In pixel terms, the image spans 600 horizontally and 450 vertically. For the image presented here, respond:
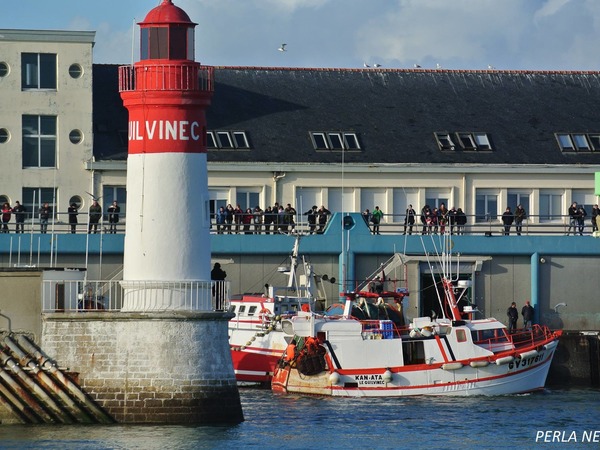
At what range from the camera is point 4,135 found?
191 feet

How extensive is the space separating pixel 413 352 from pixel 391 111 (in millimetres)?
19334

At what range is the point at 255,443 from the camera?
33.5 m

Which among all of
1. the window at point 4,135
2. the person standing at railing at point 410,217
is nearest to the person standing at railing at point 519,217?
the person standing at railing at point 410,217

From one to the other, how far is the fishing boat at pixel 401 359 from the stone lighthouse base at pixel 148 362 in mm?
10850

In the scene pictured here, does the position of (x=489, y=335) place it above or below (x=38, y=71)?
below

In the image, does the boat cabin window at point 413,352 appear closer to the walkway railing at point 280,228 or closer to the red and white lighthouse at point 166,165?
the walkway railing at point 280,228

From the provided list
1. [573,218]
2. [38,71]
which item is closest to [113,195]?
[38,71]

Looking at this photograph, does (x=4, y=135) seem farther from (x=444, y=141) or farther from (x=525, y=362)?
(x=525, y=362)

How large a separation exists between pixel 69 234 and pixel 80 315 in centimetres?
1646

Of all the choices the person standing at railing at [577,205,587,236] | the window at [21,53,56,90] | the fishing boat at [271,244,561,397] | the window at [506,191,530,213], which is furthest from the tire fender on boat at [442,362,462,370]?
the window at [21,53,56,90]

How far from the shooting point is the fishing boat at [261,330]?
48.1 m

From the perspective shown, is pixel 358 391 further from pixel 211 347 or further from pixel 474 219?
pixel 474 219

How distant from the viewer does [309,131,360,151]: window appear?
60.7 m

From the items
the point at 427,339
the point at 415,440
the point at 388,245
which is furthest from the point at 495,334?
the point at 415,440
